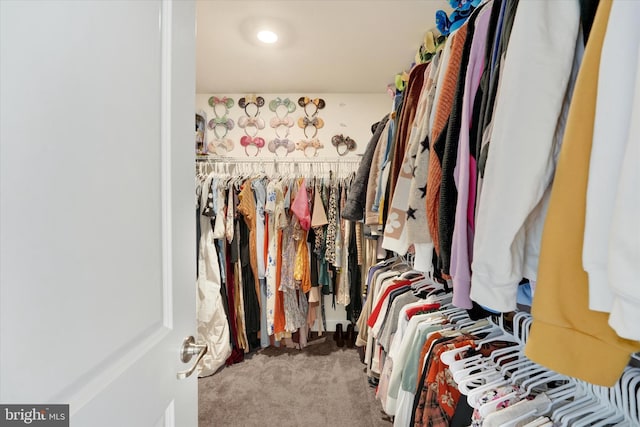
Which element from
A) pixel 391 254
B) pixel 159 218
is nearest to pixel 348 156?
pixel 391 254

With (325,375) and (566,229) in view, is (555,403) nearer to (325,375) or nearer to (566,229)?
(566,229)

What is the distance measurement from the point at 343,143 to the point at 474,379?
2.40 m

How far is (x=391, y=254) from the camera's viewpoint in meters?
2.16

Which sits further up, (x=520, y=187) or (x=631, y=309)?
(x=520, y=187)

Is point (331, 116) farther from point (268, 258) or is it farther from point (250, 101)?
point (268, 258)

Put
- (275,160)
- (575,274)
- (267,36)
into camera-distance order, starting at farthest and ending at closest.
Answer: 1. (275,160)
2. (267,36)
3. (575,274)

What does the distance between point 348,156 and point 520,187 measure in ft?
8.08

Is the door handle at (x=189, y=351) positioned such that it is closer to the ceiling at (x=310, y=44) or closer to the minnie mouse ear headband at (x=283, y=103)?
the ceiling at (x=310, y=44)

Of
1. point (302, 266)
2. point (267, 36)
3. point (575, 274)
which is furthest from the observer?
point (302, 266)

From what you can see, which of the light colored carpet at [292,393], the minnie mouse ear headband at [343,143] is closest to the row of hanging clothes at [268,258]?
the light colored carpet at [292,393]

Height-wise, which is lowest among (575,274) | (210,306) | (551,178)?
(210,306)

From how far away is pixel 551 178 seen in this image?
0.48 meters

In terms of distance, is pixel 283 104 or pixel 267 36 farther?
pixel 283 104

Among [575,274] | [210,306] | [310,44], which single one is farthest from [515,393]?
[310,44]
